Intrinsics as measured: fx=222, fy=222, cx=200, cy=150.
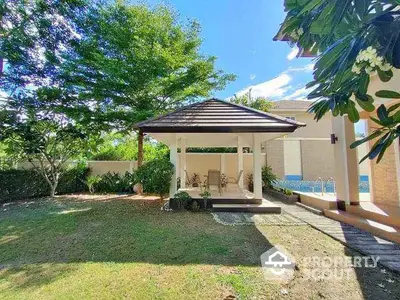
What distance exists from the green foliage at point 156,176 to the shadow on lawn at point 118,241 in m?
1.05

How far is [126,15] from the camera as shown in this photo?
14.2 metres

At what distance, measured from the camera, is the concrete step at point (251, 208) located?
9.02 metres

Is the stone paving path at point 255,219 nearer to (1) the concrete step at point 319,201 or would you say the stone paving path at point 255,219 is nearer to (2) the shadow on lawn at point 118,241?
(2) the shadow on lawn at point 118,241

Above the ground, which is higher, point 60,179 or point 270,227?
point 60,179

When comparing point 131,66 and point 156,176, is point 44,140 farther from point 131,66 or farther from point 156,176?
point 156,176

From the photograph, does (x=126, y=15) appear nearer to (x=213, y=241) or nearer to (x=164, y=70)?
(x=164, y=70)

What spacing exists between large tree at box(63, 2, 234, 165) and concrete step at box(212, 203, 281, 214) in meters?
6.61

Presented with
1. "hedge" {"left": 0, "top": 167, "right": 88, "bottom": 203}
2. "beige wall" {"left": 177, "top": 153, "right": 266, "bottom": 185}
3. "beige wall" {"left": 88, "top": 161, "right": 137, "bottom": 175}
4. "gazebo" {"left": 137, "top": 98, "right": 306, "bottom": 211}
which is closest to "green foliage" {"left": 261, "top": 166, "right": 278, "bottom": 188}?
"beige wall" {"left": 177, "top": 153, "right": 266, "bottom": 185}

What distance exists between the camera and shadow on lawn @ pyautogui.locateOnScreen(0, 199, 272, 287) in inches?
185

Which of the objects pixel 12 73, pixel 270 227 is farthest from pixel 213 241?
pixel 12 73

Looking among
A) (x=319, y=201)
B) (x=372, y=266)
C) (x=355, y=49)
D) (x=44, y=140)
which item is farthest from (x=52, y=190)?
(x=355, y=49)

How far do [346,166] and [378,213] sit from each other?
198cm

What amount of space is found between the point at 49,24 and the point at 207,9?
10.6 metres

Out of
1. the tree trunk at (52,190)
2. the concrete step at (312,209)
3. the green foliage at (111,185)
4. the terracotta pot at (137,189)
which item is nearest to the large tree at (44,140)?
the tree trunk at (52,190)
